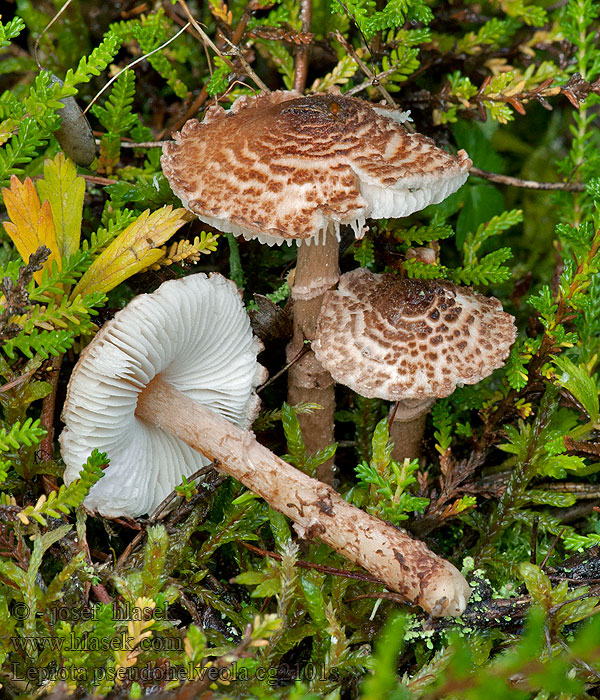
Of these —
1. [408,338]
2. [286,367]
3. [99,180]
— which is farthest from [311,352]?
[99,180]

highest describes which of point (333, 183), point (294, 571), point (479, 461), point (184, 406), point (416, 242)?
point (333, 183)

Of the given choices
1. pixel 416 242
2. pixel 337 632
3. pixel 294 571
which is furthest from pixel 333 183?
pixel 337 632

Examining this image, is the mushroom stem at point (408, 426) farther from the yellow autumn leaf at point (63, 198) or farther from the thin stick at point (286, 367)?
the yellow autumn leaf at point (63, 198)

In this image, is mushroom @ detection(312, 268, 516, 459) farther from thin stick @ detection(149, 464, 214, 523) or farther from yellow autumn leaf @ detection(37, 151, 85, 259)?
yellow autumn leaf @ detection(37, 151, 85, 259)

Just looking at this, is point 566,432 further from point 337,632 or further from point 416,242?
point 337,632

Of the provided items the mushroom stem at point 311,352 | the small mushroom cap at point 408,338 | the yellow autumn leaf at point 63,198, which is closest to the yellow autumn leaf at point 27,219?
the yellow autumn leaf at point 63,198

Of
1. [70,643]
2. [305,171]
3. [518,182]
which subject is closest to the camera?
[70,643]

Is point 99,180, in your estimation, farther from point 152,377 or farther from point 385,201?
point 385,201
